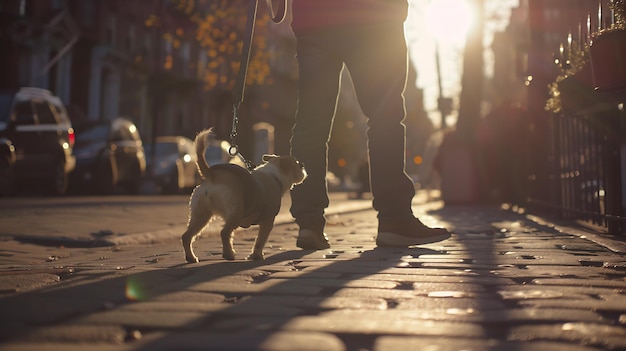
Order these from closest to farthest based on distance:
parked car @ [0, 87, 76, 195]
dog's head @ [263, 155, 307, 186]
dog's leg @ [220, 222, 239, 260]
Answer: dog's leg @ [220, 222, 239, 260] → dog's head @ [263, 155, 307, 186] → parked car @ [0, 87, 76, 195]

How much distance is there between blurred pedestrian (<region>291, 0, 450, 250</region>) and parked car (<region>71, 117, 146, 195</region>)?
14521 millimetres

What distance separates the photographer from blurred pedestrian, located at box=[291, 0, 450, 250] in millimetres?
5578

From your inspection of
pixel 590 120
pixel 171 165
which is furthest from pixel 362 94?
pixel 171 165

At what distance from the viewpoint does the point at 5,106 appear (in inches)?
Answer: 628

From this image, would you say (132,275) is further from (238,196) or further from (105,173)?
(105,173)

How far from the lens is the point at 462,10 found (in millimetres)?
19250

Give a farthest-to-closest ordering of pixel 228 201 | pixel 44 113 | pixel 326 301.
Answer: pixel 44 113
pixel 228 201
pixel 326 301

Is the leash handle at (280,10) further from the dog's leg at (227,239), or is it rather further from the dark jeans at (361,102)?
the dog's leg at (227,239)

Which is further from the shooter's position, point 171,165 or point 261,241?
point 171,165

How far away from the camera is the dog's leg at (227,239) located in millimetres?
4695

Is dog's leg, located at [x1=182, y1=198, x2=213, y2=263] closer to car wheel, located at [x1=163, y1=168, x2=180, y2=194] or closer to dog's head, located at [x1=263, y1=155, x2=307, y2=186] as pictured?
dog's head, located at [x1=263, y1=155, x2=307, y2=186]

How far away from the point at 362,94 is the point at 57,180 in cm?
1308

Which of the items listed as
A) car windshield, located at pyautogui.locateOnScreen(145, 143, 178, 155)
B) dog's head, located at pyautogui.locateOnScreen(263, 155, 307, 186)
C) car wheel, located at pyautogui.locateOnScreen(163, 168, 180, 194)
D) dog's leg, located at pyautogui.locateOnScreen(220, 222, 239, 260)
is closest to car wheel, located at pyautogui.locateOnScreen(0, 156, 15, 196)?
car wheel, located at pyautogui.locateOnScreen(163, 168, 180, 194)

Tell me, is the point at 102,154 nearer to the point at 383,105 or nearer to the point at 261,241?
the point at 383,105
